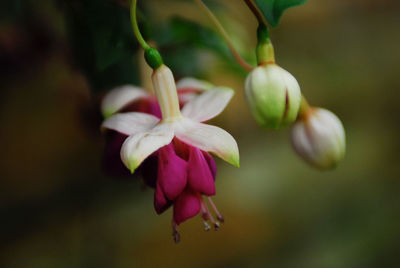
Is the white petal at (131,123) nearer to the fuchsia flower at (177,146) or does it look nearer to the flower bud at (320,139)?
the fuchsia flower at (177,146)

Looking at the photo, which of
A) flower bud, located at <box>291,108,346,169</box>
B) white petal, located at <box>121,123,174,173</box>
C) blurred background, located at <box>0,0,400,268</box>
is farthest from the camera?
blurred background, located at <box>0,0,400,268</box>

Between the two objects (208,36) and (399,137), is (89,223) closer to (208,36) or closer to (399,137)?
(208,36)

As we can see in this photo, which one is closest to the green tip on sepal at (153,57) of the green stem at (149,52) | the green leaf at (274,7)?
the green stem at (149,52)

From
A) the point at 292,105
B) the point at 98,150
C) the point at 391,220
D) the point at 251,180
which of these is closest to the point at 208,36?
the point at 292,105

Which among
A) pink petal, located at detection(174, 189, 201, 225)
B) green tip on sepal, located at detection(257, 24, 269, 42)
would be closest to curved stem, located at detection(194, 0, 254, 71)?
green tip on sepal, located at detection(257, 24, 269, 42)

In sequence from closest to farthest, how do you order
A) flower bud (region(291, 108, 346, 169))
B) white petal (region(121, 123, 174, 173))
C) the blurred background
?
white petal (region(121, 123, 174, 173)), flower bud (region(291, 108, 346, 169)), the blurred background

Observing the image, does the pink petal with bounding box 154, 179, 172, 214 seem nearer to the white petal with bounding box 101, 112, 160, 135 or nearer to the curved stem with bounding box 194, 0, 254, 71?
the white petal with bounding box 101, 112, 160, 135
